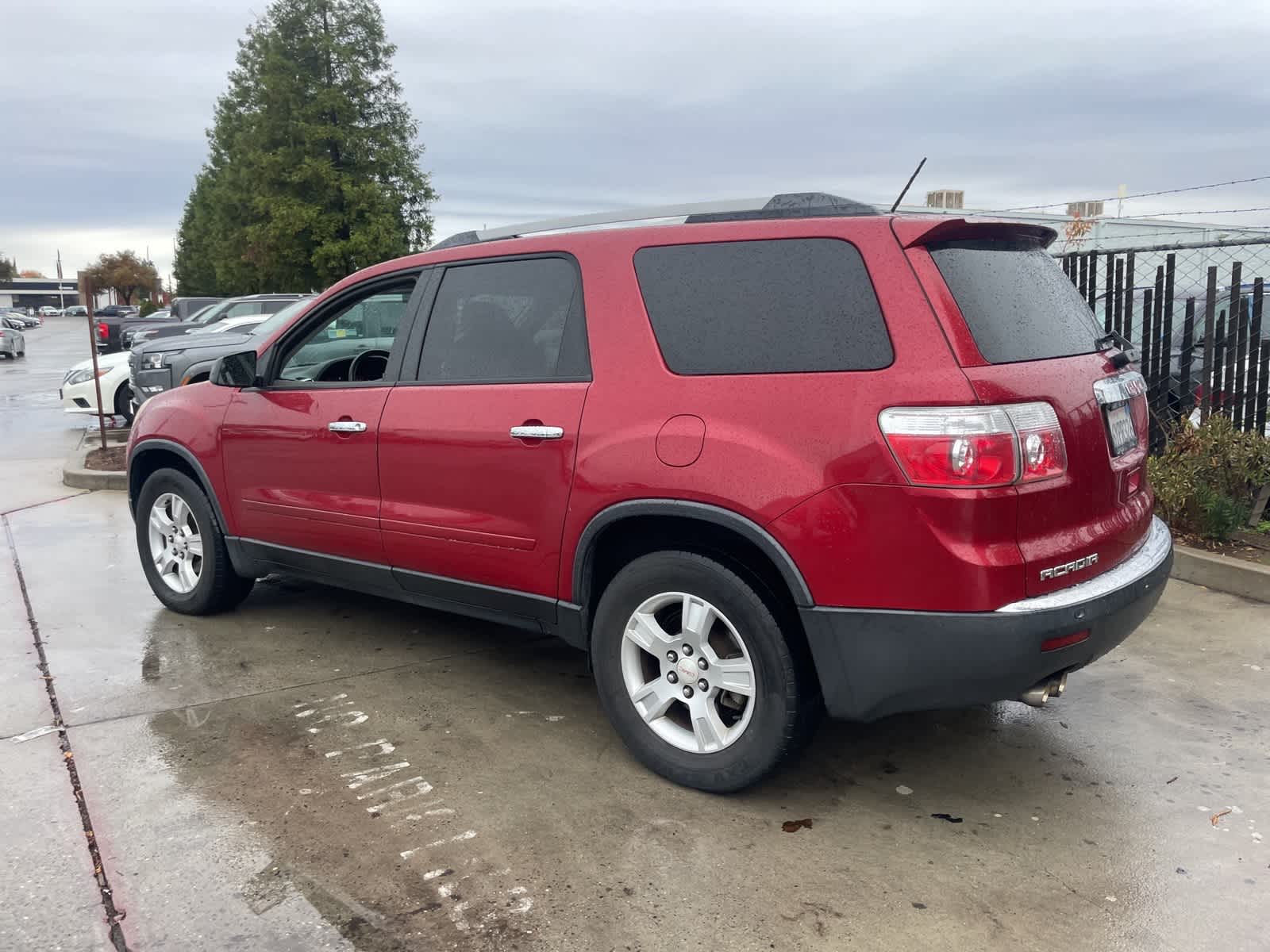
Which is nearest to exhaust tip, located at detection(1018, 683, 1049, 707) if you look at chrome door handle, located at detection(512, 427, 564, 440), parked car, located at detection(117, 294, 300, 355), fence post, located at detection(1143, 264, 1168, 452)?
chrome door handle, located at detection(512, 427, 564, 440)

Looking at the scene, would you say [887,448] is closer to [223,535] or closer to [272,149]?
[223,535]

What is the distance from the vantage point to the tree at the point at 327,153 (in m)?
32.4

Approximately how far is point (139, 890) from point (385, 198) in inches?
1262

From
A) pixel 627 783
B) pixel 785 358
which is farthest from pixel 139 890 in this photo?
Answer: pixel 785 358

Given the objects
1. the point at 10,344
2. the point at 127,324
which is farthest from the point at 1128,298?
the point at 10,344

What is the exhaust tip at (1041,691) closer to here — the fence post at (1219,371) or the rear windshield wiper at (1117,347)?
the rear windshield wiper at (1117,347)

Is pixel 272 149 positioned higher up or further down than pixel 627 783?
higher up

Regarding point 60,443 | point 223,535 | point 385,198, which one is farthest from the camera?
point 385,198

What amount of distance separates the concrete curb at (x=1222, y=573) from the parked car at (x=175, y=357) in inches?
310

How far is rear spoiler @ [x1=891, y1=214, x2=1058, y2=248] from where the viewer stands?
314cm

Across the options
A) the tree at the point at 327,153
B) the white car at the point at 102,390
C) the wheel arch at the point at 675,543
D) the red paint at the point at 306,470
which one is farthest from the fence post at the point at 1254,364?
the tree at the point at 327,153

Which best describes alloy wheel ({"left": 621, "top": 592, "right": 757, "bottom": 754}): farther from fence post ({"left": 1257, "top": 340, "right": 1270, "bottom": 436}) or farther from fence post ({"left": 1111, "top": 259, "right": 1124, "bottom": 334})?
fence post ({"left": 1111, "top": 259, "right": 1124, "bottom": 334})

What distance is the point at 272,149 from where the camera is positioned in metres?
33.8

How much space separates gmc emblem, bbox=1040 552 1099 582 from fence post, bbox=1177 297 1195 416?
4.40 metres
